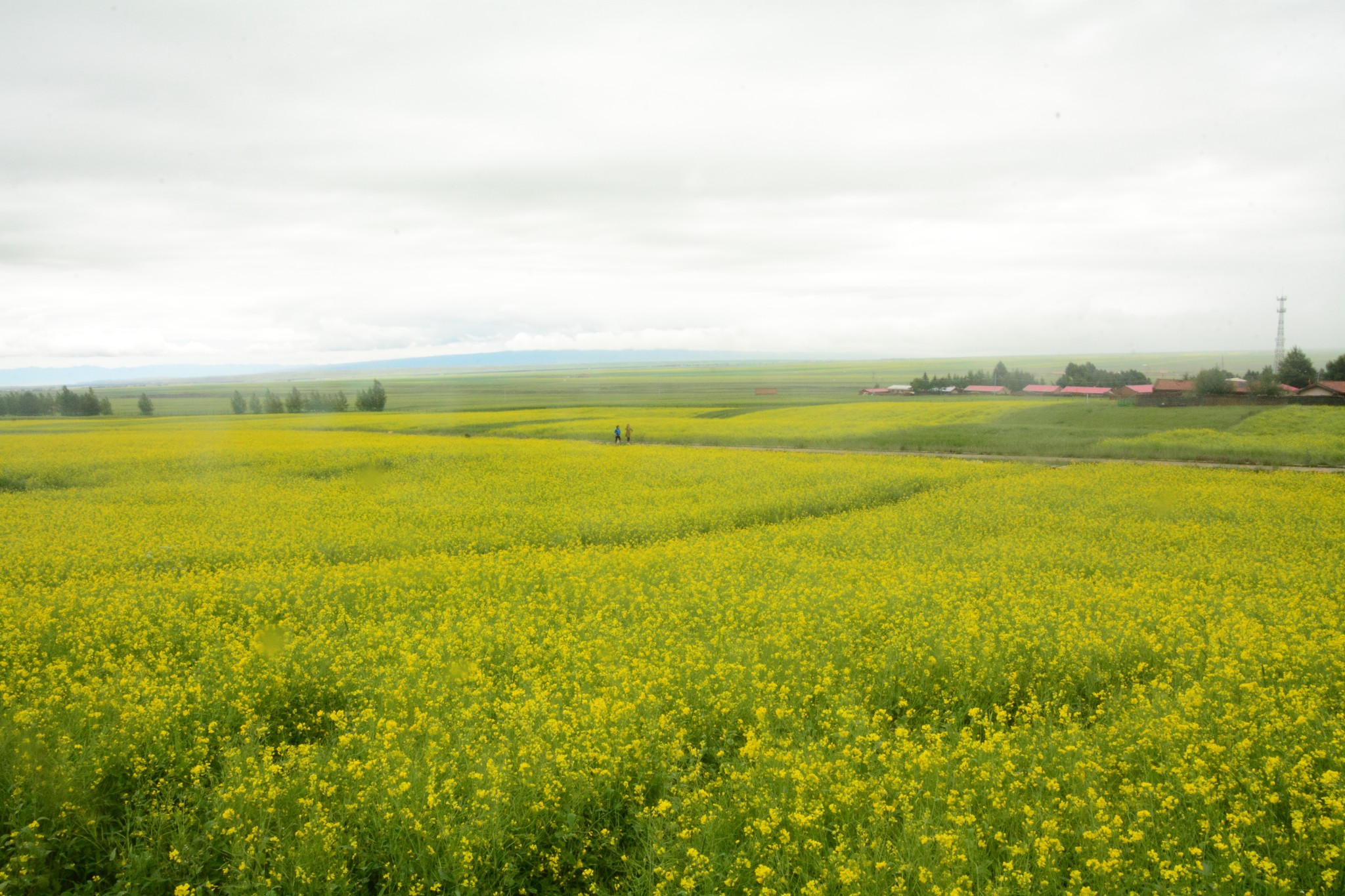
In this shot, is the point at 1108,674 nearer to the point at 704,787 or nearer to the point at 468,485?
the point at 704,787

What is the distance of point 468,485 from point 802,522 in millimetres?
10754

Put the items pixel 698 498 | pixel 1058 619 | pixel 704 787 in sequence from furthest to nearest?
1. pixel 698 498
2. pixel 1058 619
3. pixel 704 787

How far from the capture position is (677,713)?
679 centimetres

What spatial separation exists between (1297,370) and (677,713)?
221ft

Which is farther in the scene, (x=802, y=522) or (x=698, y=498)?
(x=698, y=498)

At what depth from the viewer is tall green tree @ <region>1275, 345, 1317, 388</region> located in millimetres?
53875

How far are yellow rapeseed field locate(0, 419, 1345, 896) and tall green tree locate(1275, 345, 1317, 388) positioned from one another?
51413 millimetres

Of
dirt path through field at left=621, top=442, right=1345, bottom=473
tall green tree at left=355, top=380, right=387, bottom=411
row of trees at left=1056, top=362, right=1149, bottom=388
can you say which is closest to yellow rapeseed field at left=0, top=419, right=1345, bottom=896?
dirt path through field at left=621, top=442, right=1345, bottom=473

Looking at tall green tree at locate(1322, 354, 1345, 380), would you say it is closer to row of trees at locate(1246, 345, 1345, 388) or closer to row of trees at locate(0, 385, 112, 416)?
row of trees at locate(1246, 345, 1345, 388)

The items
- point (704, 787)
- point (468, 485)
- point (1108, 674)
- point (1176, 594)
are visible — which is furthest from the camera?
point (468, 485)

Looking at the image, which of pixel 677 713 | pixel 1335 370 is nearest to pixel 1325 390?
pixel 1335 370

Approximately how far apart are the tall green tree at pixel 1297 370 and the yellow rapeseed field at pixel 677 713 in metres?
51.4

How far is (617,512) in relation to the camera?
17.8m

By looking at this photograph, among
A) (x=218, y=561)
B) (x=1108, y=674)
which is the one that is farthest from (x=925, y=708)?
(x=218, y=561)
